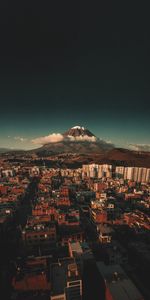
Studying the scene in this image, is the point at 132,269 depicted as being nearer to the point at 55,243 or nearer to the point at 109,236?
the point at 109,236

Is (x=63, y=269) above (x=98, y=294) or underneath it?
above

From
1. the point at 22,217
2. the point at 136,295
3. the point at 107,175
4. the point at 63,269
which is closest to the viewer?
the point at 136,295

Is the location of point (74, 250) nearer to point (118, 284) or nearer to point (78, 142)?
point (118, 284)

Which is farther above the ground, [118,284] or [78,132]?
[78,132]

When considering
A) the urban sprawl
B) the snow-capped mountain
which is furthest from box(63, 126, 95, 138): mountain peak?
the urban sprawl

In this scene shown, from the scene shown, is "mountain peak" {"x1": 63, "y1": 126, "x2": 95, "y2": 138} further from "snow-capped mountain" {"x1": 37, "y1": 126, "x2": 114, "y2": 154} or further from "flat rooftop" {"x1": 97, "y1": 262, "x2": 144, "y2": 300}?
"flat rooftop" {"x1": 97, "y1": 262, "x2": 144, "y2": 300}

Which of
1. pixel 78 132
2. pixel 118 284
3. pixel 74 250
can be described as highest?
pixel 78 132

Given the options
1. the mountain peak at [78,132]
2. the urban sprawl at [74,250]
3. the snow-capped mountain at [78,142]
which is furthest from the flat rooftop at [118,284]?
the mountain peak at [78,132]

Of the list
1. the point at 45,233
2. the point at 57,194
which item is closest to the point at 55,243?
the point at 45,233

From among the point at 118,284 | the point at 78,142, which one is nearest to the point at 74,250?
the point at 118,284

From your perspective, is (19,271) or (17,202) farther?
(17,202)

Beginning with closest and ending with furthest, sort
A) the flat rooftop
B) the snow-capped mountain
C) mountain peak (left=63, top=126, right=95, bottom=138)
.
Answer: the flat rooftop → the snow-capped mountain → mountain peak (left=63, top=126, right=95, bottom=138)
